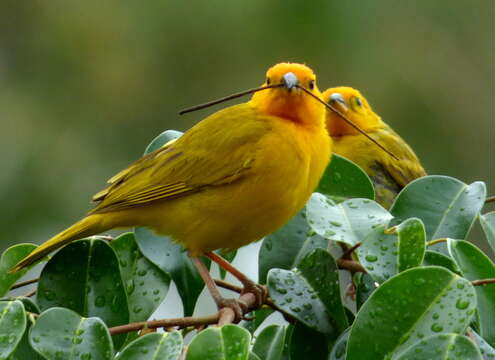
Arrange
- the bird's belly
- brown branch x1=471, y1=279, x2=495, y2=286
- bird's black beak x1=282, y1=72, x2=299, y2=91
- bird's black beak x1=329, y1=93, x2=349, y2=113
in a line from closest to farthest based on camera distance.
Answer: brown branch x1=471, y1=279, x2=495, y2=286 < the bird's belly < bird's black beak x1=282, y1=72, x2=299, y2=91 < bird's black beak x1=329, y1=93, x2=349, y2=113

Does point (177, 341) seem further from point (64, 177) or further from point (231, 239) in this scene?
point (64, 177)

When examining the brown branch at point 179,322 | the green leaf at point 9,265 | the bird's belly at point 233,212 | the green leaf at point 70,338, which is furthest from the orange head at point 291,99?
the green leaf at point 70,338

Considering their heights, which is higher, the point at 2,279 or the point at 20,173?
the point at 2,279

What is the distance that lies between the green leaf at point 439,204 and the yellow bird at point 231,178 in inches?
26.6

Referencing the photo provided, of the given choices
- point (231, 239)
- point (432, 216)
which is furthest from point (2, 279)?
point (432, 216)

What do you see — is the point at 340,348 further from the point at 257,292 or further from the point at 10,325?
the point at 10,325

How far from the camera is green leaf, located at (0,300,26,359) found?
6.86 feet

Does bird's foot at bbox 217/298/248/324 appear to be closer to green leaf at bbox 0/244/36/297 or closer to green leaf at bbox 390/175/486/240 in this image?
green leaf at bbox 390/175/486/240

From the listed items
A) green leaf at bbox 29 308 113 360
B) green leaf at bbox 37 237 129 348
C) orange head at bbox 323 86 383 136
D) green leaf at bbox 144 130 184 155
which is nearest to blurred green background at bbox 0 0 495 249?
orange head at bbox 323 86 383 136

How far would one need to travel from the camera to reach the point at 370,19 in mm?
7148

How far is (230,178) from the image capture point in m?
3.45

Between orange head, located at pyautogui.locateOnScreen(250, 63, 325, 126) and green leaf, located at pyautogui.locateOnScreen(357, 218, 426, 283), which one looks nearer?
green leaf, located at pyautogui.locateOnScreen(357, 218, 426, 283)

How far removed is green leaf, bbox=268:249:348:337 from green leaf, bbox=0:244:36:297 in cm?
90

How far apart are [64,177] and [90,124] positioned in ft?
2.64
